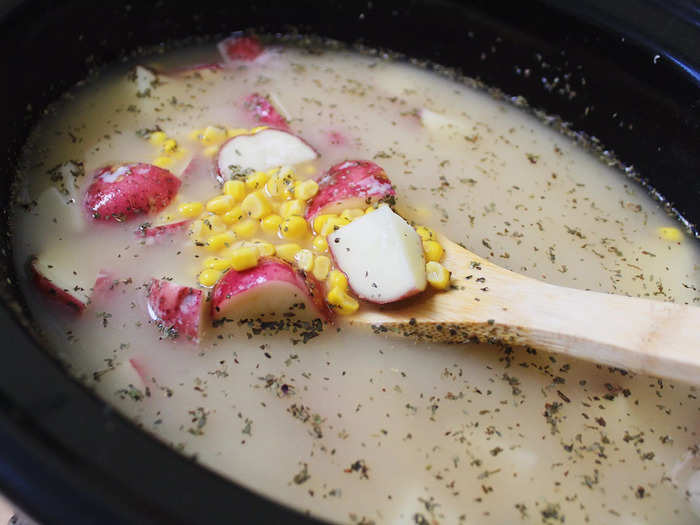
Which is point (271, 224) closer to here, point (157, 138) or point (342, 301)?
point (342, 301)

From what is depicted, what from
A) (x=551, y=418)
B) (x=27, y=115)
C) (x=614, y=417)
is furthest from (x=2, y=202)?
(x=614, y=417)

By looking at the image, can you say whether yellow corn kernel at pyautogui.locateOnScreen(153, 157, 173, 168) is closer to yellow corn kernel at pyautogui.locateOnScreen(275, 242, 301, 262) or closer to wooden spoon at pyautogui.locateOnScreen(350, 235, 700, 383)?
yellow corn kernel at pyautogui.locateOnScreen(275, 242, 301, 262)

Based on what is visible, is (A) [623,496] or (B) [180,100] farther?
(B) [180,100]

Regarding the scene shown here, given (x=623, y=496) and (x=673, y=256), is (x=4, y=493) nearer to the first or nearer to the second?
(x=623, y=496)

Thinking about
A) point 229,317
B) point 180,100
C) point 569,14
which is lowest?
point 229,317

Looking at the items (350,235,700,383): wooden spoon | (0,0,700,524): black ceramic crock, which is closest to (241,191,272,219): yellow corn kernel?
(350,235,700,383): wooden spoon

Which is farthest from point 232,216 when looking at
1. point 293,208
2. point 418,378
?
point 418,378

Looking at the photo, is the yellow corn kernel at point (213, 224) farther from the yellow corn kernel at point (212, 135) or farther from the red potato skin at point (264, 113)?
the red potato skin at point (264, 113)
